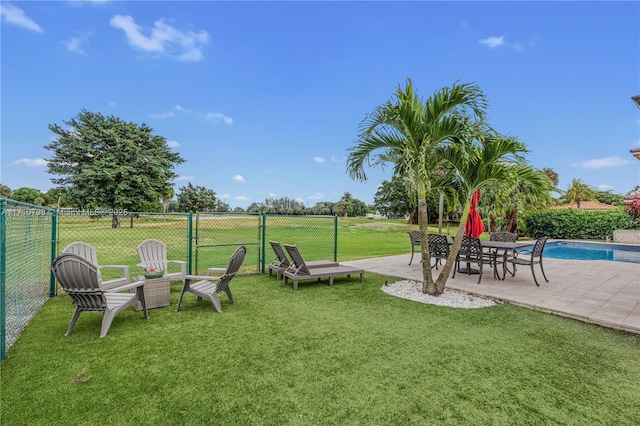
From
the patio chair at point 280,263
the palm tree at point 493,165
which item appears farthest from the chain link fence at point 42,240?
the palm tree at point 493,165

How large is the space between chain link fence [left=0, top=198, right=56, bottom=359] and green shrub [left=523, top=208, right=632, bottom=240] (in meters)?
27.0

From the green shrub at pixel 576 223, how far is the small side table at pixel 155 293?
2538cm

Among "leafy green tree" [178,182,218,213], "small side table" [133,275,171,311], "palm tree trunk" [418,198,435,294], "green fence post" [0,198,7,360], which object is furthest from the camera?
"leafy green tree" [178,182,218,213]

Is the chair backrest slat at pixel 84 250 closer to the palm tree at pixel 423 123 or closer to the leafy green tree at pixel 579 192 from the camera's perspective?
the palm tree at pixel 423 123

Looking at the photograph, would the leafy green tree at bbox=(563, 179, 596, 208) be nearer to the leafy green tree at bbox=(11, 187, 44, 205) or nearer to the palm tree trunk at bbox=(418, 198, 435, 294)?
the palm tree trunk at bbox=(418, 198, 435, 294)

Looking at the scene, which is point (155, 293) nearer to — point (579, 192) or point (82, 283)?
point (82, 283)

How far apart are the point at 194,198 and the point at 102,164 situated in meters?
32.5

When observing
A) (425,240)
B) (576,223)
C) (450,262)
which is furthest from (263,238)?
(576,223)

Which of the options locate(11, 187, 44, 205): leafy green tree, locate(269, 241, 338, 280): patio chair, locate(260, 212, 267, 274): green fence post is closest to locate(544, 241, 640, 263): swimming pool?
locate(269, 241, 338, 280): patio chair

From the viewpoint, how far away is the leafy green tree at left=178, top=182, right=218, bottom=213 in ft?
185

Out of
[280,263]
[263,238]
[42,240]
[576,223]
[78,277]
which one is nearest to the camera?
[78,277]

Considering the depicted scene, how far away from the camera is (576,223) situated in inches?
829

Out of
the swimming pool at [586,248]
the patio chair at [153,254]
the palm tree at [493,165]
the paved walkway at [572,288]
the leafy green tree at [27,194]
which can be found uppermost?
the leafy green tree at [27,194]

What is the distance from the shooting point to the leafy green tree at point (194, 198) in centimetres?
5631
